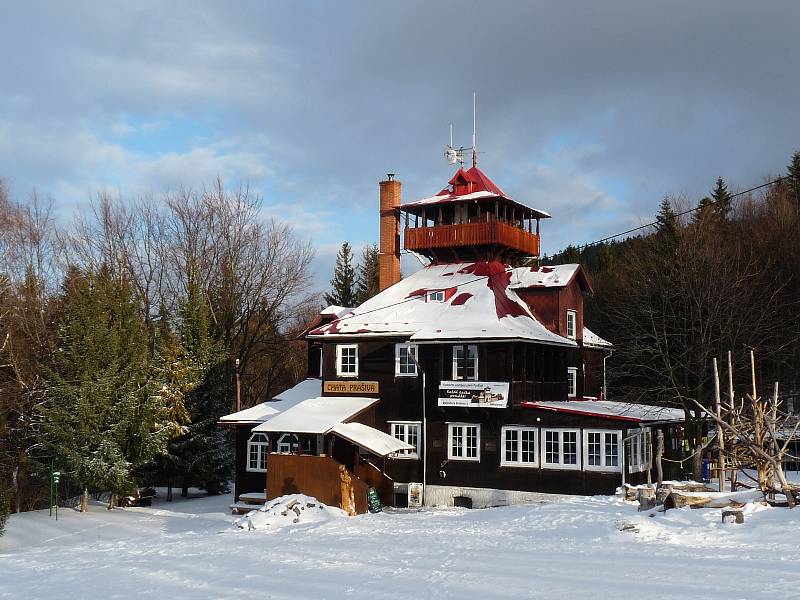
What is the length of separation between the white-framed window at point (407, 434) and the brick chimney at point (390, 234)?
293 inches

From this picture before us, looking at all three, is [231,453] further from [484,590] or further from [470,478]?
[484,590]

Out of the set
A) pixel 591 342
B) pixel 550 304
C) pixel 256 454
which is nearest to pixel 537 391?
pixel 550 304

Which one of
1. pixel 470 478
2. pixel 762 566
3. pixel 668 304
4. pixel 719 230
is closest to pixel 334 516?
pixel 470 478

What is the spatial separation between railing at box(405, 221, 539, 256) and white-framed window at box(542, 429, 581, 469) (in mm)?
8639

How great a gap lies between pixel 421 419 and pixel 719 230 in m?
24.8

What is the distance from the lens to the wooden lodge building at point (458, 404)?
26672mm

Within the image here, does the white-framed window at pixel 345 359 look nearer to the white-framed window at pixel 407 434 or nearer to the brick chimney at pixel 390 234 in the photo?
the white-framed window at pixel 407 434

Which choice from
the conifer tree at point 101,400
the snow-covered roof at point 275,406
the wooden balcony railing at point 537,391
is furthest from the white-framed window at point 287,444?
the wooden balcony railing at point 537,391

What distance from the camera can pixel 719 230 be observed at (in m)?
45.4

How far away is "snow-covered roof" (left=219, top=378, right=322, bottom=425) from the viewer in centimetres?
3069

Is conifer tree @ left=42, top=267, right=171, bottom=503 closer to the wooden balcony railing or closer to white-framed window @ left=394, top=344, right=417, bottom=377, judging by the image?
white-framed window @ left=394, top=344, right=417, bottom=377

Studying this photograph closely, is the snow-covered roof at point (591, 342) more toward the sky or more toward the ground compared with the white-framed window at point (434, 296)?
more toward the ground

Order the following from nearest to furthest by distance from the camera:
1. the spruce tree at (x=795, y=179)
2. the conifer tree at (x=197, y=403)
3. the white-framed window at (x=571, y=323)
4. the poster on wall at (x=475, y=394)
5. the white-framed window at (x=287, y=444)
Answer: the poster on wall at (x=475, y=394), the white-framed window at (x=287, y=444), the white-framed window at (x=571, y=323), the conifer tree at (x=197, y=403), the spruce tree at (x=795, y=179)

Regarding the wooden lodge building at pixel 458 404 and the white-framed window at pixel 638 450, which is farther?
the white-framed window at pixel 638 450
